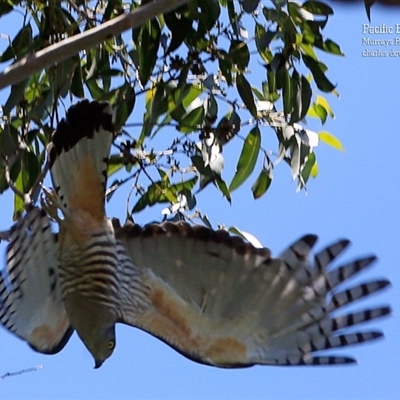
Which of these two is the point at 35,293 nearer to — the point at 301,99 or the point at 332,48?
the point at 301,99

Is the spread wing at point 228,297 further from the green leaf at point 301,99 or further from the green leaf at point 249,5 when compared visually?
the green leaf at point 249,5

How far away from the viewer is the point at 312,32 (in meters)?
2.50

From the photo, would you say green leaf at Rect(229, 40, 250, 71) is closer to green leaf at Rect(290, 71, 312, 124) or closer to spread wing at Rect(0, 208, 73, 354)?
green leaf at Rect(290, 71, 312, 124)

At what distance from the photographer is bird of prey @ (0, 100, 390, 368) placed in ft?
6.94

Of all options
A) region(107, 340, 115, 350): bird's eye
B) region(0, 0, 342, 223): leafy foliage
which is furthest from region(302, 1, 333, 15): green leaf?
region(107, 340, 115, 350): bird's eye

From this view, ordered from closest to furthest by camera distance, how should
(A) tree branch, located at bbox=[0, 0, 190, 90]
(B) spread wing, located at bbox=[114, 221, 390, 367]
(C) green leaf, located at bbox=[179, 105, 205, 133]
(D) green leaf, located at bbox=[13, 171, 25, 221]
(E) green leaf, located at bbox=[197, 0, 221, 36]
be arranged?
(A) tree branch, located at bbox=[0, 0, 190, 90] < (B) spread wing, located at bbox=[114, 221, 390, 367] < (E) green leaf, located at bbox=[197, 0, 221, 36] < (C) green leaf, located at bbox=[179, 105, 205, 133] < (D) green leaf, located at bbox=[13, 171, 25, 221]

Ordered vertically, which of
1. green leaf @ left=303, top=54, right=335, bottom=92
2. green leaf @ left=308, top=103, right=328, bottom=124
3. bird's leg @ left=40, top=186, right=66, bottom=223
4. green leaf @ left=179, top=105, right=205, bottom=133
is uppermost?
green leaf @ left=308, top=103, right=328, bottom=124

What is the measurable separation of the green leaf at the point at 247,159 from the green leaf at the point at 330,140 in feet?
1.53

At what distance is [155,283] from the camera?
2.38m

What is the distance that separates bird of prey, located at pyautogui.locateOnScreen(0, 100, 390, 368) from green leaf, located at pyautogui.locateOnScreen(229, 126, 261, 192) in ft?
1.59

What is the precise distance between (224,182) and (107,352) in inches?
27.0

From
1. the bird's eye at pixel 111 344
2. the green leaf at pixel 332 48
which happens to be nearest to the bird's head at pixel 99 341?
the bird's eye at pixel 111 344

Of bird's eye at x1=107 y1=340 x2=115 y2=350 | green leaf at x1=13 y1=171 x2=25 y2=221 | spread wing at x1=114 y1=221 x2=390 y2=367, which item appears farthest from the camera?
green leaf at x1=13 y1=171 x2=25 y2=221

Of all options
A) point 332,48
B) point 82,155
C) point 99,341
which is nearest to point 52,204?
point 82,155
